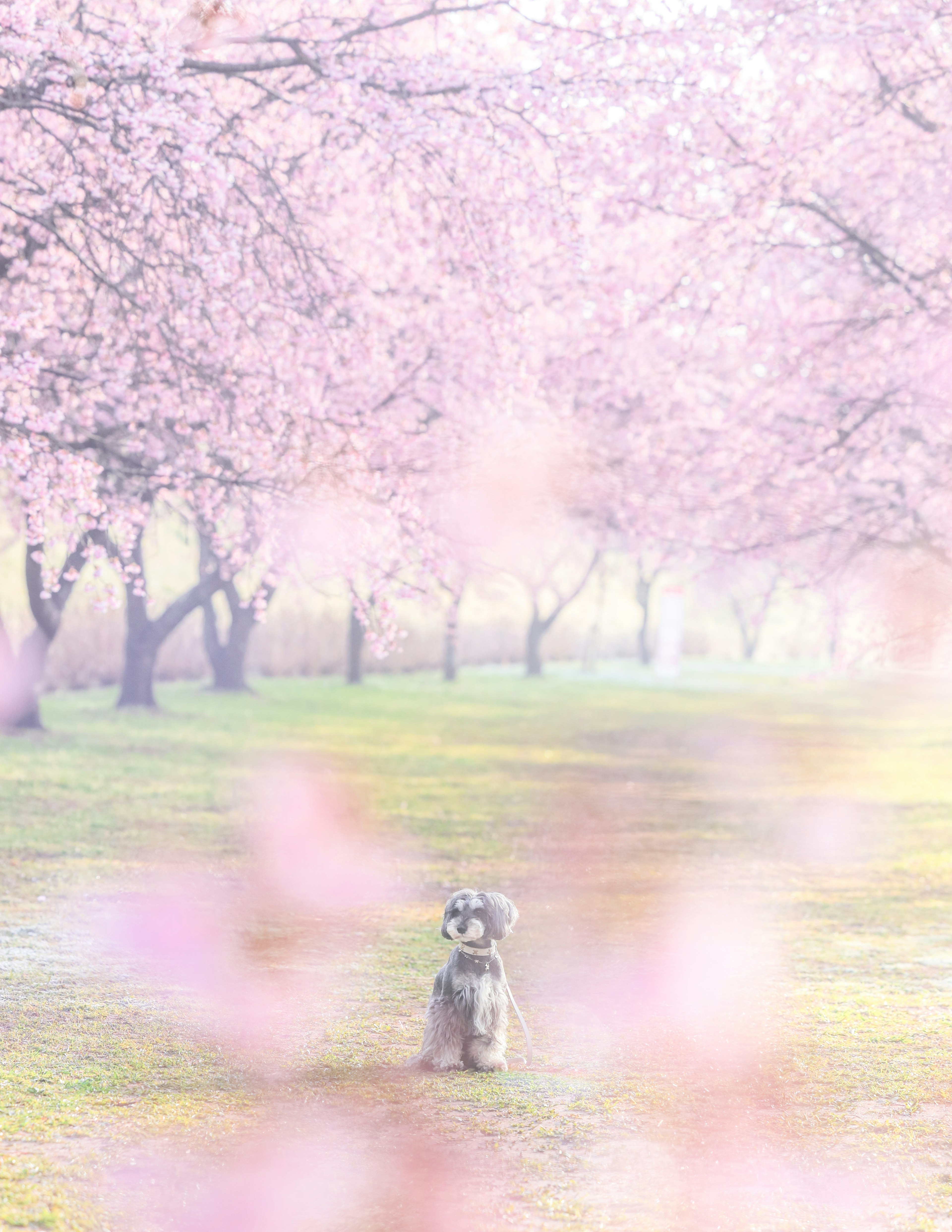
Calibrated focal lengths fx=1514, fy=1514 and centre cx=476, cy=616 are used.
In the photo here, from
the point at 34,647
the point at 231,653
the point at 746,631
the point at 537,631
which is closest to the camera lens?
the point at 34,647

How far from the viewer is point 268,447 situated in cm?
1341

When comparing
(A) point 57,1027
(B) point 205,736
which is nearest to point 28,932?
(A) point 57,1027

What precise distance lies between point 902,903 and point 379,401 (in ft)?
38.5

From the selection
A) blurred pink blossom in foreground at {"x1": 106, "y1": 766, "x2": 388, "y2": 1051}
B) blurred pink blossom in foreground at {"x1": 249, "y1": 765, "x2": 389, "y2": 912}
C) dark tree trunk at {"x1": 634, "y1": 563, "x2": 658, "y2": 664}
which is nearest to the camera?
blurred pink blossom in foreground at {"x1": 106, "y1": 766, "x2": 388, "y2": 1051}

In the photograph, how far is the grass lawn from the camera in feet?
18.6

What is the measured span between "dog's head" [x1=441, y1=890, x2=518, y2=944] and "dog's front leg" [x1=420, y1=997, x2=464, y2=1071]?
43cm

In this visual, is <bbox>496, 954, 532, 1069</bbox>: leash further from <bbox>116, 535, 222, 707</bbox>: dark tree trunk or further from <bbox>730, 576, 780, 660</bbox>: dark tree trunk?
<bbox>730, 576, 780, 660</bbox>: dark tree trunk

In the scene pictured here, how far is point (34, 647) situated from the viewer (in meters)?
22.7

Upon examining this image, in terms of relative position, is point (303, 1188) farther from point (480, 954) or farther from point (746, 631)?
point (746, 631)

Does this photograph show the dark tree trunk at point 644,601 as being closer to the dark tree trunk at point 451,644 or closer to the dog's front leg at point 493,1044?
the dark tree trunk at point 451,644

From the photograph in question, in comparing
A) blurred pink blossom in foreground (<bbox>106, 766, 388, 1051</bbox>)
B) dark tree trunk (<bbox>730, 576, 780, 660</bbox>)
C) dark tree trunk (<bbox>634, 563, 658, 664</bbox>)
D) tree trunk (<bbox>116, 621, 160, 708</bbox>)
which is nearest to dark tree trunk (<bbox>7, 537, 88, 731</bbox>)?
tree trunk (<bbox>116, 621, 160, 708</bbox>)

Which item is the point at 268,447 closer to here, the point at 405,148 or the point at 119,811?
the point at 405,148

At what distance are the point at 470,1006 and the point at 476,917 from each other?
0.53 m

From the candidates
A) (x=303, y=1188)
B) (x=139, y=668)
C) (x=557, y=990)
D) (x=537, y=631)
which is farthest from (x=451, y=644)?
(x=303, y=1188)
